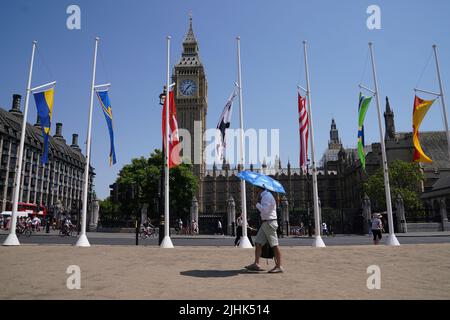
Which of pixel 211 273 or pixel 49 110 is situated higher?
pixel 49 110

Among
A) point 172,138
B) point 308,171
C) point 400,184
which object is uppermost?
point 308,171

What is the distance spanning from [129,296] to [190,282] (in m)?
1.39

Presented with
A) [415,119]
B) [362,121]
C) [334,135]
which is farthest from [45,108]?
[334,135]

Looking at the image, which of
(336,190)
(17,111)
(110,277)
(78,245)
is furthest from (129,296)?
(336,190)

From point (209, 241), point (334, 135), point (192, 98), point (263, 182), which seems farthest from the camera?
point (334, 135)

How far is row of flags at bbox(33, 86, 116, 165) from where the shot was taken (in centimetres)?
1578

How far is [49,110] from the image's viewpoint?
16.0m

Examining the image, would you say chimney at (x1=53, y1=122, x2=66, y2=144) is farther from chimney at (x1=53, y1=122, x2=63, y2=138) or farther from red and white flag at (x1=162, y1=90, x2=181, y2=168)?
red and white flag at (x1=162, y1=90, x2=181, y2=168)

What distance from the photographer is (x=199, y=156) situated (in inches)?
3804

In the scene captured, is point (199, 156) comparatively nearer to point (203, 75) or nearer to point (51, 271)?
point (203, 75)

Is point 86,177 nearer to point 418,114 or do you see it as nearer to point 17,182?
point 17,182

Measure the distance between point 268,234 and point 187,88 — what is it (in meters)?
88.4

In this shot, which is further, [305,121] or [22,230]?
[22,230]

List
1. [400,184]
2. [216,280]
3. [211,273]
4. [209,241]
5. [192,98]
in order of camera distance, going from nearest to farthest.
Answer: [216,280]
[211,273]
[209,241]
[400,184]
[192,98]
